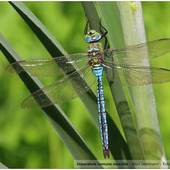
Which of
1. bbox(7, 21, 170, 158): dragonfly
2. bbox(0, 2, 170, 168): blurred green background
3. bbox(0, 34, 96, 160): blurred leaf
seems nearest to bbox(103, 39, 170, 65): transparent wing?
bbox(7, 21, 170, 158): dragonfly

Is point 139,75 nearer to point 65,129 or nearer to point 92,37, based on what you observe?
point 92,37

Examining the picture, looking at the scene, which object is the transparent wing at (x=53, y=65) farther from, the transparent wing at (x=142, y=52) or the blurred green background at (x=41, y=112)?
the blurred green background at (x=41, y=112)

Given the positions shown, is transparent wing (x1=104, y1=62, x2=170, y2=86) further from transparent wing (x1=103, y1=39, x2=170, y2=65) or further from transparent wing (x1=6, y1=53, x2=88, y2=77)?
transparent wing (x1=6, y1=53, x2=88, y2=77)

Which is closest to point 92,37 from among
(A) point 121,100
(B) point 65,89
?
(B) point 65,89

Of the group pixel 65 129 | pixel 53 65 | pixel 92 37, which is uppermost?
pixel 92 37

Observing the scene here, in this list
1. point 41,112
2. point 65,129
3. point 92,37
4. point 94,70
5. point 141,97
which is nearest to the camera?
point 141,97

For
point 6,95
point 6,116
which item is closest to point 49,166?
point 6,116

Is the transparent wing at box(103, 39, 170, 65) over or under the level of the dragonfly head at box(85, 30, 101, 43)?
under

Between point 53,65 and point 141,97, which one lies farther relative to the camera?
point 53,65

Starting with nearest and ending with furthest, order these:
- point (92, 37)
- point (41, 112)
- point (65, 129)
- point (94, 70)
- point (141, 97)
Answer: point (141, 97) → point (65, 129) → point (92, 37) → point (94, 70) → point (41, 112)
